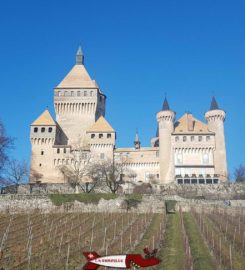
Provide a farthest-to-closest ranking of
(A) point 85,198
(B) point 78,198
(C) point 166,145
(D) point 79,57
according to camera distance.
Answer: (D) point 79,57, (C) point 166,145, (A) point 85,198, (B) point 78,198

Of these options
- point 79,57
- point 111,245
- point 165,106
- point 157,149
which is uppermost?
point 79,57

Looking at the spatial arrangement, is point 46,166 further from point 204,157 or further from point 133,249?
point 133,249

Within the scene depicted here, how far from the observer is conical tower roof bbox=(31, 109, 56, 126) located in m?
58.5

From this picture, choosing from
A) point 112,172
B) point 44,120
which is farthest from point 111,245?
point 44,120

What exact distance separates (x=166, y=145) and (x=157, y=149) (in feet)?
7.94

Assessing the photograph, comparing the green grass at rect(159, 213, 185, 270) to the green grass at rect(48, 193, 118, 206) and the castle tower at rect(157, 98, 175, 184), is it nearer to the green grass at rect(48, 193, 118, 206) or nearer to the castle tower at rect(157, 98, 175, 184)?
the green grass at rect(48, 193, 118, 206)

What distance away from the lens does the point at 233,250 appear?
637 inches

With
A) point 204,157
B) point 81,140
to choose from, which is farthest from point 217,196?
point 81,140

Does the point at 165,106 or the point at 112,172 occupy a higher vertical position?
the point at 165,106

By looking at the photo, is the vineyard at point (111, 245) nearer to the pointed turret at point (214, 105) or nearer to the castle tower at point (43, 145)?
the castle tower at point (43, 145)

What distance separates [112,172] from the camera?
51531 mm

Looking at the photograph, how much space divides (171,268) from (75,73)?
5972 cm

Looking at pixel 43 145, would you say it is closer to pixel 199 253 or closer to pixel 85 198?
pixel 85 198

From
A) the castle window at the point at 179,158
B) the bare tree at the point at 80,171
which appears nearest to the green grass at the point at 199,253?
the bare tree at the point at 80,171
